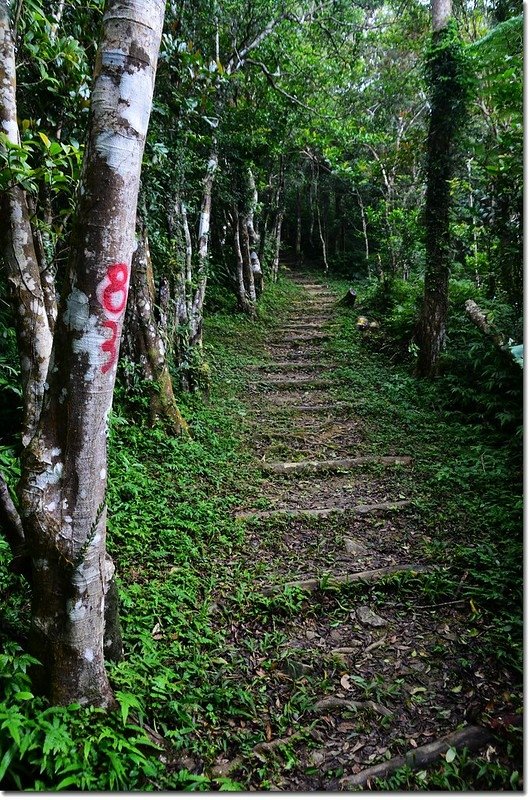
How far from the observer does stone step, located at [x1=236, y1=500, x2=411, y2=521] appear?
186 inches

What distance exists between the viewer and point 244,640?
331cm

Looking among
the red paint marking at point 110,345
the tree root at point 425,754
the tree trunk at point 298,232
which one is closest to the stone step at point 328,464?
the tree root at point 425,754

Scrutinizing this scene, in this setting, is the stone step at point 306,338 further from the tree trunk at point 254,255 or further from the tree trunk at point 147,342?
the tree trunk at point 147,342

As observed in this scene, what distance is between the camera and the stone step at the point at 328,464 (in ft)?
18.6

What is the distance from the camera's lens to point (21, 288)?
121 inches

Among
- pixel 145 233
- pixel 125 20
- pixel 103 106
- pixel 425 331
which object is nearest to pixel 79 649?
pixel 103 106

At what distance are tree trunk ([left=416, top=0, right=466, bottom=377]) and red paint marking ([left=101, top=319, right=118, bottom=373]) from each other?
6.62m

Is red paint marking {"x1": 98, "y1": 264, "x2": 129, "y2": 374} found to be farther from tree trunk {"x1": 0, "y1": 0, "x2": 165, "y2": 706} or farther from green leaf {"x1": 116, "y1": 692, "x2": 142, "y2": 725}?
green leaf {"x1": 116, "y1": 692, "x2": 142, "y2": 725}

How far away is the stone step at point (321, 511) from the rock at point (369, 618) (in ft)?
4.03

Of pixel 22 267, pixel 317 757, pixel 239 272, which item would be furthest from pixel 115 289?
pixel 239 272

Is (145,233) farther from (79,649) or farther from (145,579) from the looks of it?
(79,649)

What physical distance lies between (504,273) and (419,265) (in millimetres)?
7346

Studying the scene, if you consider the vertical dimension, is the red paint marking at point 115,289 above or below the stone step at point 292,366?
above

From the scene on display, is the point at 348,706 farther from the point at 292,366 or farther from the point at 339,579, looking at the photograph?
the point at 292,366
